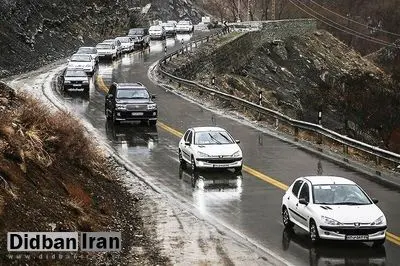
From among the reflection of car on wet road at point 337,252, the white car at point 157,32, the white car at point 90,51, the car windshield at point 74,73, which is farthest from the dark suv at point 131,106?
the white car at point 157,32

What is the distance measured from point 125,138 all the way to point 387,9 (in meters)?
133

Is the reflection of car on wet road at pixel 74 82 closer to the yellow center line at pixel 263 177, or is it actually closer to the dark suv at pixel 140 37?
the yellow center line at pixel 263 177

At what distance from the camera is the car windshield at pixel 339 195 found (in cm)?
A: 1620

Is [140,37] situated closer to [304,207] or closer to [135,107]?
[135,107]

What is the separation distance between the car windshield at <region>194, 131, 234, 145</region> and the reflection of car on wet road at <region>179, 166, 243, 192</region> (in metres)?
1.12

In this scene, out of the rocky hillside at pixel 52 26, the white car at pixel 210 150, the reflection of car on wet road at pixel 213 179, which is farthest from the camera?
the rocky hillside at pixel 52 26

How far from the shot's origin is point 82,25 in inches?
3339

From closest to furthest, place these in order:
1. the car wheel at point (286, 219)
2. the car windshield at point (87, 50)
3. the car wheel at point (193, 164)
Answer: the car wheel at point (286, 219)
the car wheel at point (193, 164)
the car windshield at point (87, 50)

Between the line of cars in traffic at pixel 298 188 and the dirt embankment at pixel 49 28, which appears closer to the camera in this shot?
the line of cars in traffic at pixel 298 188

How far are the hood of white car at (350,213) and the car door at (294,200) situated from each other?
0.98m

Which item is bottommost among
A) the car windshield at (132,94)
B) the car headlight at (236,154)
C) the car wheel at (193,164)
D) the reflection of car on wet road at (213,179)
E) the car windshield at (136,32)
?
the car windshield at (136,32)

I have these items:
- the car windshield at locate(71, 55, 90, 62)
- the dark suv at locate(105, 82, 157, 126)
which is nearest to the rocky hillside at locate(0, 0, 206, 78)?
the car windshield at locate(71, 55, 90, 62)

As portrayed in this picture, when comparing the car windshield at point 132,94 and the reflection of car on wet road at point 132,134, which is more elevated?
the car windshield at point 132,94

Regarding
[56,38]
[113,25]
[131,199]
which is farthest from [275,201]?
[113,25]
